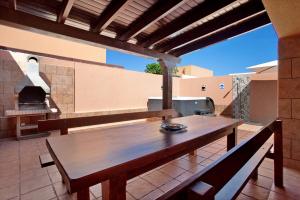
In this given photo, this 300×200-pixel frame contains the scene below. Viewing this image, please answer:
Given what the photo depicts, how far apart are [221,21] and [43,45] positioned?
6291 millimetres

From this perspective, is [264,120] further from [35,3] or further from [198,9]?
[35,3]

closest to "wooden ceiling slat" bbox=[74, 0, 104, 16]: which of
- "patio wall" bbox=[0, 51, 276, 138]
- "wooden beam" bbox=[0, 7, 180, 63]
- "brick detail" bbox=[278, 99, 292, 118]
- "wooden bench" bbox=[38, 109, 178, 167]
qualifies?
"wooden beam" bbox=[0, 7, 180, 63]

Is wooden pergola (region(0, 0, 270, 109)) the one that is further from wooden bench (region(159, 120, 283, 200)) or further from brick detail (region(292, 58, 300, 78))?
wooden bench (region(159, 120, 283, 200))

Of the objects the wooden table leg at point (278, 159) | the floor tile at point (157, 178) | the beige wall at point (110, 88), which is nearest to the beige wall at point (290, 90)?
the wooden table leg at point (278, 159)

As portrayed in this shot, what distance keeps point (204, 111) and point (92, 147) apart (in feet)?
18.7

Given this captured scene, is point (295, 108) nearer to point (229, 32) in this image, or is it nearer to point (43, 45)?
point (229, 32)

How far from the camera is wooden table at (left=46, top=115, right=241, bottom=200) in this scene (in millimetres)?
907

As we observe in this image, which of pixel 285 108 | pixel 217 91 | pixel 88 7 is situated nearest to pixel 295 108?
pixel 285 108

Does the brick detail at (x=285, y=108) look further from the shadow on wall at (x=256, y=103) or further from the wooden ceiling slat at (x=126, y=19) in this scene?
the shadow on wall at (x=256, y=103)

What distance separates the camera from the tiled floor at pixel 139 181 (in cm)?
185

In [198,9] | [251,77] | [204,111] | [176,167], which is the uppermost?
[198,9]

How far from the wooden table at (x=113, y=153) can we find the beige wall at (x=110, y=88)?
4.19 meters

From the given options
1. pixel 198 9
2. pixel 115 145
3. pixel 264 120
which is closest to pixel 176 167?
pixel 115 145

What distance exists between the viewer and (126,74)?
22.1 ft
